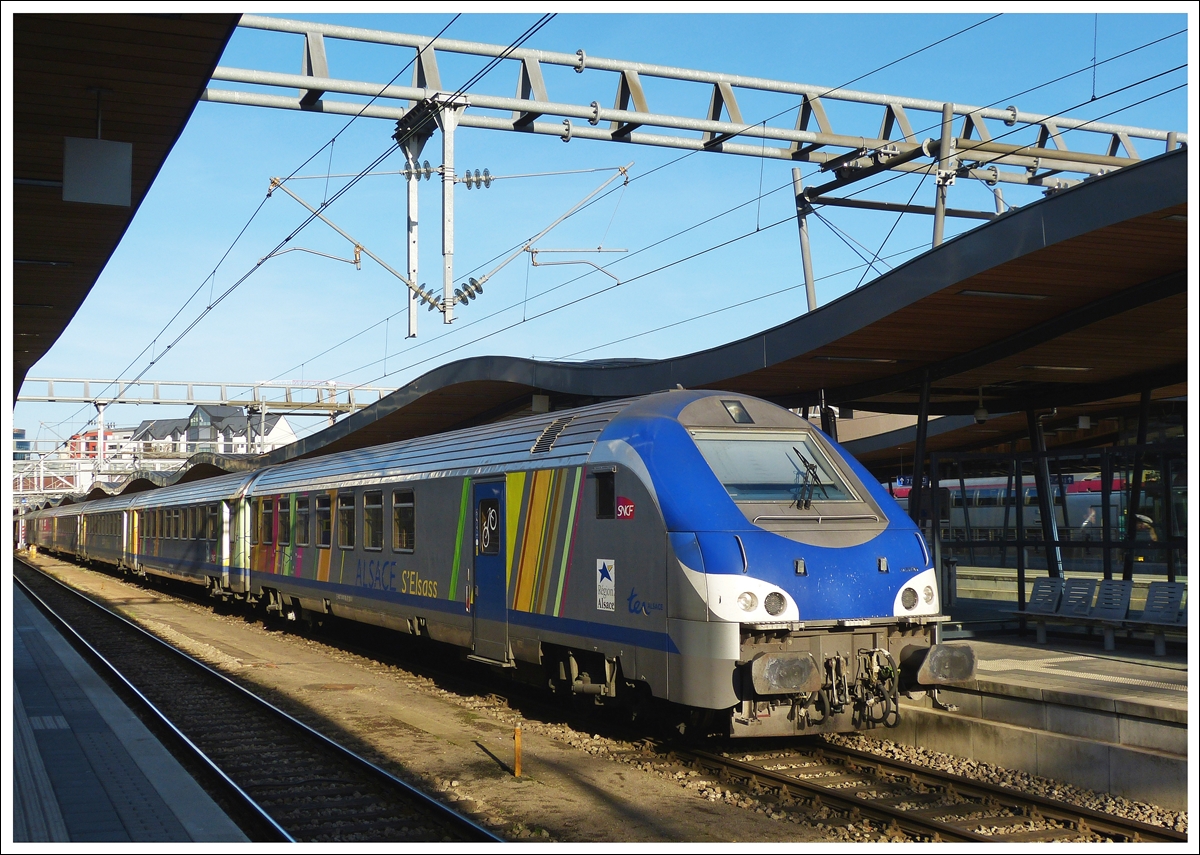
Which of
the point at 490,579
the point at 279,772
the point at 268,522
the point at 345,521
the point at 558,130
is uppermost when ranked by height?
the point at 558,130

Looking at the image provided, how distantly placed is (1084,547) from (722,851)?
9.21 m

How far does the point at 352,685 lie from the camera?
14.3m

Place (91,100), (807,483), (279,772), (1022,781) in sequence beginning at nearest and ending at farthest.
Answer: (91,100) → (1022,781) → (279,772) → (807,483)

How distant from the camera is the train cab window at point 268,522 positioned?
69.5ft

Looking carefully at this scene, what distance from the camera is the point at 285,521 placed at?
2031cm

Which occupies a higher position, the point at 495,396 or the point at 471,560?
the point at 495,396

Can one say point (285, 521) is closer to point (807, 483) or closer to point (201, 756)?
point (201, 756)

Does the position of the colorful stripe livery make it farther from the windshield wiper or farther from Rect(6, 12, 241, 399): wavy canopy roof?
Rect(6, 12, 241, 399): wavy canopy roof

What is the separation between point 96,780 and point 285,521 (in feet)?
38.5

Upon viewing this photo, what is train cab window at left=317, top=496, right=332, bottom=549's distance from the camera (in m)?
17.9

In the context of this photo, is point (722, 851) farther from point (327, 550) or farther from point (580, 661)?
point (327, 550)

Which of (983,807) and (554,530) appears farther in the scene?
(554,530)

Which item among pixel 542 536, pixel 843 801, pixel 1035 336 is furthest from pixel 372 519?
pixel 843 801

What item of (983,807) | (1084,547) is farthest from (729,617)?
(1084,547)
